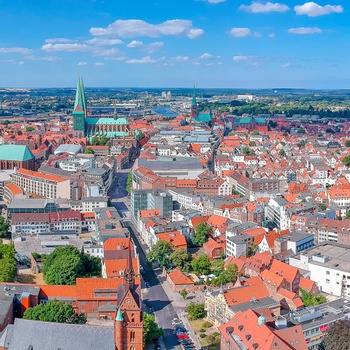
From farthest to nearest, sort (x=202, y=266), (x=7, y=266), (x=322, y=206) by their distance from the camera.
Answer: (x=322, y=206), (x=202, y=266), (x=7, y=266)

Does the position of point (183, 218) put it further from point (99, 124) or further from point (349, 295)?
point (99, 124)

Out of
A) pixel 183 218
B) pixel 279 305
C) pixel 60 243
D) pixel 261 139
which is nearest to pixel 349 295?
pixel 279 305

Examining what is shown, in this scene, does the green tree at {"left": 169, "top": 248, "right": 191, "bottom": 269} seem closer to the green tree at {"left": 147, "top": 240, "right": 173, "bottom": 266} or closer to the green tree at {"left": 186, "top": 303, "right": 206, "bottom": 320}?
the green tree at {"left": 147, "top": 240, "right": 173, "bottom": 266}

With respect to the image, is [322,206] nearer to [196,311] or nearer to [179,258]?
[179,258]

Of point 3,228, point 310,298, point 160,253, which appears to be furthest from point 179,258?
point 3,228

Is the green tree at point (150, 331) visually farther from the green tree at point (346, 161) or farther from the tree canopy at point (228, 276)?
the green tree at point (346, 161)

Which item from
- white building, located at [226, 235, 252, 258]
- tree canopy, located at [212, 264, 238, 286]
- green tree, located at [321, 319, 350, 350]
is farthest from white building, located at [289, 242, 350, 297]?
green tree, located at [321, 319, 350, 350]
